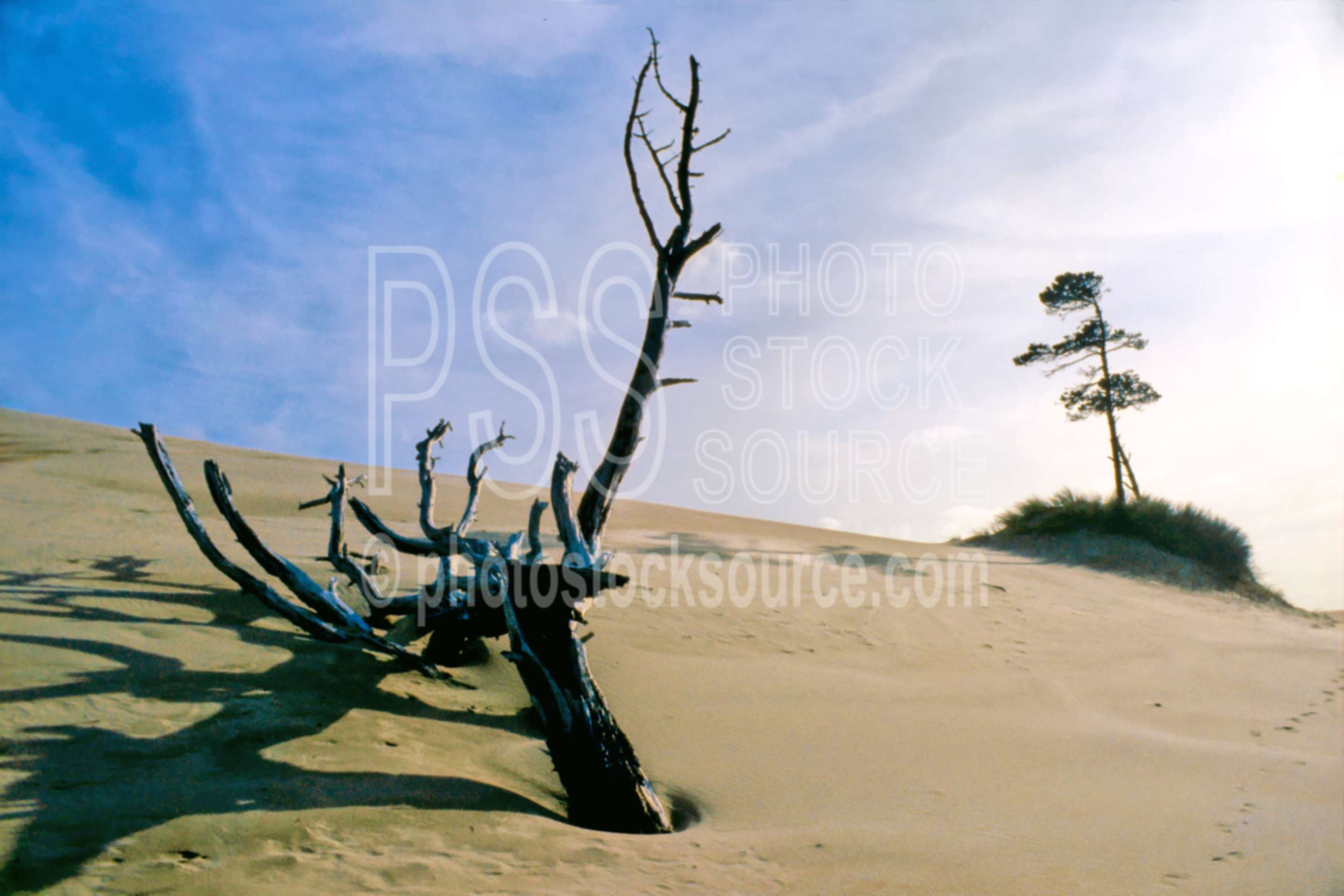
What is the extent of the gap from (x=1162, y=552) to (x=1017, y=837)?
1449 cm

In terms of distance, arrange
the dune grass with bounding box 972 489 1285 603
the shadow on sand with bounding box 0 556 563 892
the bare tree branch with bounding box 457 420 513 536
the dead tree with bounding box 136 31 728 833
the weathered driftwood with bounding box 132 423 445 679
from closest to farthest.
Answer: the shadow on sand with bounding box 0 556 563 892, the dead tree with bounding box 136 31 728 833, the weathered driftwood with bounding box 132 423 445 679, the bare tree branch with bounding box 457 420 513 536, the dune grass with bounding box 972 489 1285 603

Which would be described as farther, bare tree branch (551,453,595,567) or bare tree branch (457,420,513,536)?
bare tree branch (457,420,513,536)

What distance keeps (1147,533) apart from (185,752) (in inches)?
688

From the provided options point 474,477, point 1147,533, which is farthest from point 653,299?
point 1147,533

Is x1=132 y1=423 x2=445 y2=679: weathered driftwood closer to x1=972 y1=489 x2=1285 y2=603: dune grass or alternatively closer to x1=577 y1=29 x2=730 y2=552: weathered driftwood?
x1=577 y1=29 x2=730 y2=552: weathered driftwood

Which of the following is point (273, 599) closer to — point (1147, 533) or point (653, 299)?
point (653, 299)

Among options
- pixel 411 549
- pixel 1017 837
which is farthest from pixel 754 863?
pixel 411 549

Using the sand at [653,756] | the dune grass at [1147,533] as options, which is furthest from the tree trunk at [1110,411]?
the sand at [653,756]

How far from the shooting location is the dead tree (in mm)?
3215

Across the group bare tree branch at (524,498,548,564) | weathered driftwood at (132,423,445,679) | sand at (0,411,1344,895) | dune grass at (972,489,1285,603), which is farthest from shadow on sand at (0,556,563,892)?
dune grass at (972,489,1285,603)

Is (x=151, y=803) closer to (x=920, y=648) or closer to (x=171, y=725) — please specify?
(x=171, y=725)

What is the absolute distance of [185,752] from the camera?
9.94 ft

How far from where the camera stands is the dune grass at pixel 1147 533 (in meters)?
14.6

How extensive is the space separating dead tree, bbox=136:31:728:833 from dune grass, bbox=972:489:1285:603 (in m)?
12.8
